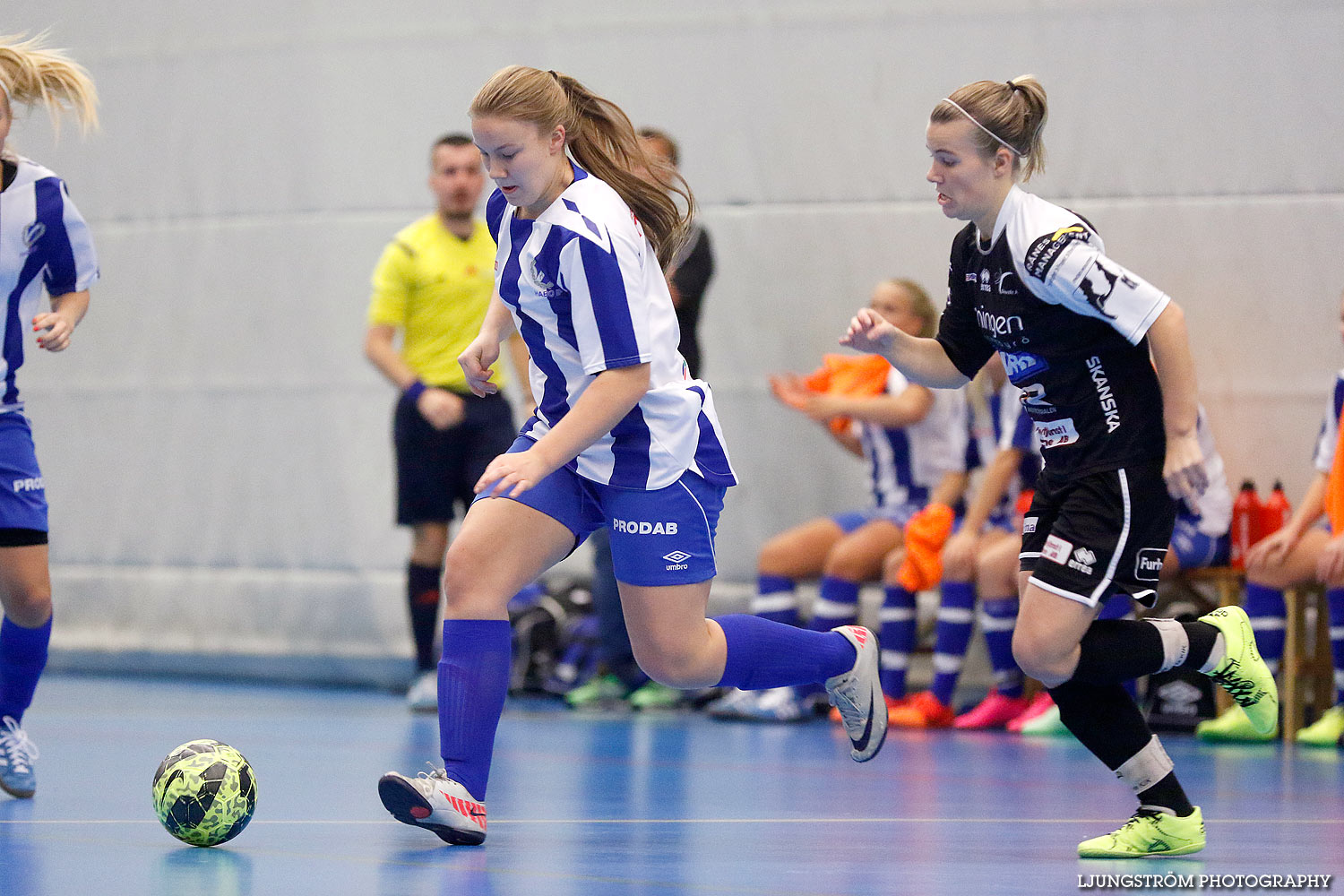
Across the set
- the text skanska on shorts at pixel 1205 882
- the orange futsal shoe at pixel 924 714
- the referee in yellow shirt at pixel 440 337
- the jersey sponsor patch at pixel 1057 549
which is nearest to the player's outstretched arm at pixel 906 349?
the jersey sponsor patch at pixel 1057 549

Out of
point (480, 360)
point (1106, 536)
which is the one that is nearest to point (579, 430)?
point (480, 360)

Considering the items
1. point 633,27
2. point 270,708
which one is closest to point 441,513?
point 270,708

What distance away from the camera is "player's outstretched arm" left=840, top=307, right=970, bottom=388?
400 centimetres

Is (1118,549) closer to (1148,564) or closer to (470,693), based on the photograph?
(1148,564)

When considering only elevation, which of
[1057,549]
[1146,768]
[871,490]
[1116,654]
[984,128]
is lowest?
[1146,768]

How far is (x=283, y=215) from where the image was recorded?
29.9 ft

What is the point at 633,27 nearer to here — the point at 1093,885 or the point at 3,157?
the point at 3,157

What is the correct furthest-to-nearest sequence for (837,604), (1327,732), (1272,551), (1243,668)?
(837,604), (1272,551), (1327,732), (1243,668)

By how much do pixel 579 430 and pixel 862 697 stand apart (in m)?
1.32

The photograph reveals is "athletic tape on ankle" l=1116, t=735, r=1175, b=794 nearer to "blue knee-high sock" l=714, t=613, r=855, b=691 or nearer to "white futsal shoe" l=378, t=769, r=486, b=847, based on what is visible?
"blue knee-high sock" l=714, t=613, r=855, b=691

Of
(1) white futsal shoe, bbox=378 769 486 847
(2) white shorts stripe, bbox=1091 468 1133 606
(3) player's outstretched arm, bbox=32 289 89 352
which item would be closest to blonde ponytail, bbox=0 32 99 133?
(3) player's outstretched arm, bbox=32 289 89 352

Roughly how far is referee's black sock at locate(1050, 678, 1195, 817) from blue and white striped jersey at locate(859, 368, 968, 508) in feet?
11.3

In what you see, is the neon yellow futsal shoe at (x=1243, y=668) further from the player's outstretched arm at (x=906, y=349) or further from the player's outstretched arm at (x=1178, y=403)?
the player's outstretched arm at (x=906, y=349)

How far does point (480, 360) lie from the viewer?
4.18 m
